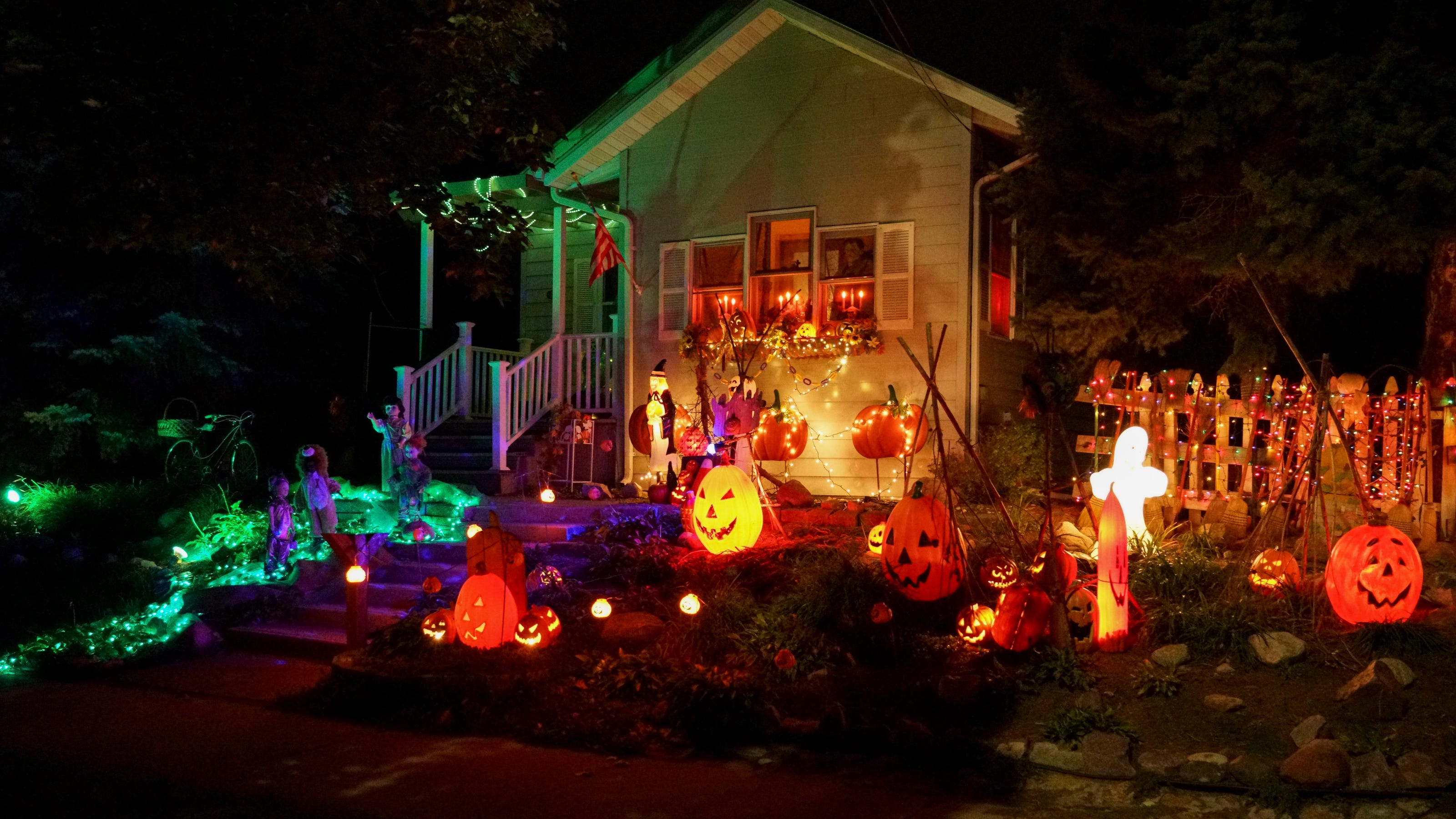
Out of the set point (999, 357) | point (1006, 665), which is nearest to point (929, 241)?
point (999, 357)

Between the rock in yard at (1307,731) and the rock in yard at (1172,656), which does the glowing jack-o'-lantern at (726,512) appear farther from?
the rock in yard at (1307,731)

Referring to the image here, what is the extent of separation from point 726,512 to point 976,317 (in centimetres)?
522

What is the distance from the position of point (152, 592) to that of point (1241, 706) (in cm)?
956

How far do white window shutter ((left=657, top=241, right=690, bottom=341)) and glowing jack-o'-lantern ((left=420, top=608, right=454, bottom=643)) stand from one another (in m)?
6.42

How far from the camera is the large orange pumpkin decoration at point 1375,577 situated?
6336mm

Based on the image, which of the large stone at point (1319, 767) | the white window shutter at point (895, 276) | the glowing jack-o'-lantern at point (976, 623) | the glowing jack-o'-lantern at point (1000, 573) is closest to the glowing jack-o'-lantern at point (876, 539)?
the glowing jack-o'-lantern at point (1000, 573)

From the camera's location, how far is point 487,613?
25.0ft

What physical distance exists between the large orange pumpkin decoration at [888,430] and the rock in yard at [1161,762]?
5756 millimetres

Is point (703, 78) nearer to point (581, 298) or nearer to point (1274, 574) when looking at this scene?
point (581, 298)

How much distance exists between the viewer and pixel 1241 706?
234 inches

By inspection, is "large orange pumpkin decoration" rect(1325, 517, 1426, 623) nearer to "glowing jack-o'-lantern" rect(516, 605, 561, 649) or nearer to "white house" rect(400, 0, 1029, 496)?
"glowing jack-o'-lantern" rect(516, 605, 561, 649)

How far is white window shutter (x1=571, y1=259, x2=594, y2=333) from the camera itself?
52.9 feet

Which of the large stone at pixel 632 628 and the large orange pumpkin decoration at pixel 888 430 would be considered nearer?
the large stone at pixel 632 628

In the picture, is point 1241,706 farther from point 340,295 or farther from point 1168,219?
point 340,295
